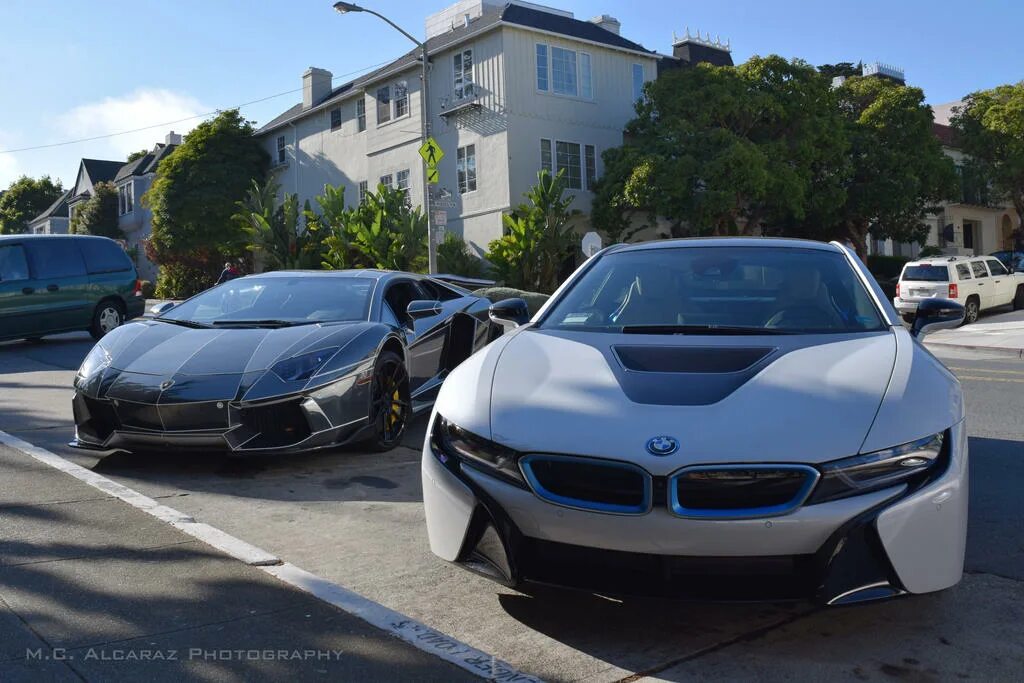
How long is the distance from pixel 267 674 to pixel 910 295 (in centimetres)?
2150

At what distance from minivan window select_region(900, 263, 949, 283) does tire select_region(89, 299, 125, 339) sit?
1734 cm

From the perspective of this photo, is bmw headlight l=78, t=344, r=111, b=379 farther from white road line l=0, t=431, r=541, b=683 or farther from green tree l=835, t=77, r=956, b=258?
green tree l=835, t=77, r=956, b=258

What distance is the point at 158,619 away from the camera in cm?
337

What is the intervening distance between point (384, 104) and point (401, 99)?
1.37 metres

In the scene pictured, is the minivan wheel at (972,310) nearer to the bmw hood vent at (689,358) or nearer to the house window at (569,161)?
the house window at (569,161)

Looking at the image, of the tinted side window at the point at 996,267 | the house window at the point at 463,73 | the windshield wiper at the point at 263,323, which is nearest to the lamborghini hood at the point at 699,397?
the windshield wiper at the point at 263,323

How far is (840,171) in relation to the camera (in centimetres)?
3212

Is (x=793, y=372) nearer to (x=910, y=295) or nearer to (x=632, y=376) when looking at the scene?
(x=632, y=376)

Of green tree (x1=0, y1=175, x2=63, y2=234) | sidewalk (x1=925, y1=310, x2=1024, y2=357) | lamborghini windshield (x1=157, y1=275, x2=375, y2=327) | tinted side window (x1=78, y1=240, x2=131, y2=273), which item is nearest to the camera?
lamborghini windshield (x1=157, y1=275, x2=375, y2=327)

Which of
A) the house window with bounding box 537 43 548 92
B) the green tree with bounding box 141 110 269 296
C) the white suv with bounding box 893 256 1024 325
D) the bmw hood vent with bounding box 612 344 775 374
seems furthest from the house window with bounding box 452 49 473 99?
the bmw hood vent with bounding box 612 344 775 374

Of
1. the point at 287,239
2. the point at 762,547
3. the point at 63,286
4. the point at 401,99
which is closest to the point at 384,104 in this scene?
the point at 401,99

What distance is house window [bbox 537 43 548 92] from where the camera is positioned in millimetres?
30391

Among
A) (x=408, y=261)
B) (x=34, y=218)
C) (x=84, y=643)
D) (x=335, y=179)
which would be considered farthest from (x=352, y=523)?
(x=34, y=218)

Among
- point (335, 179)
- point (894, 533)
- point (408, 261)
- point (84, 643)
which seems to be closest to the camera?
point (894, 533)
